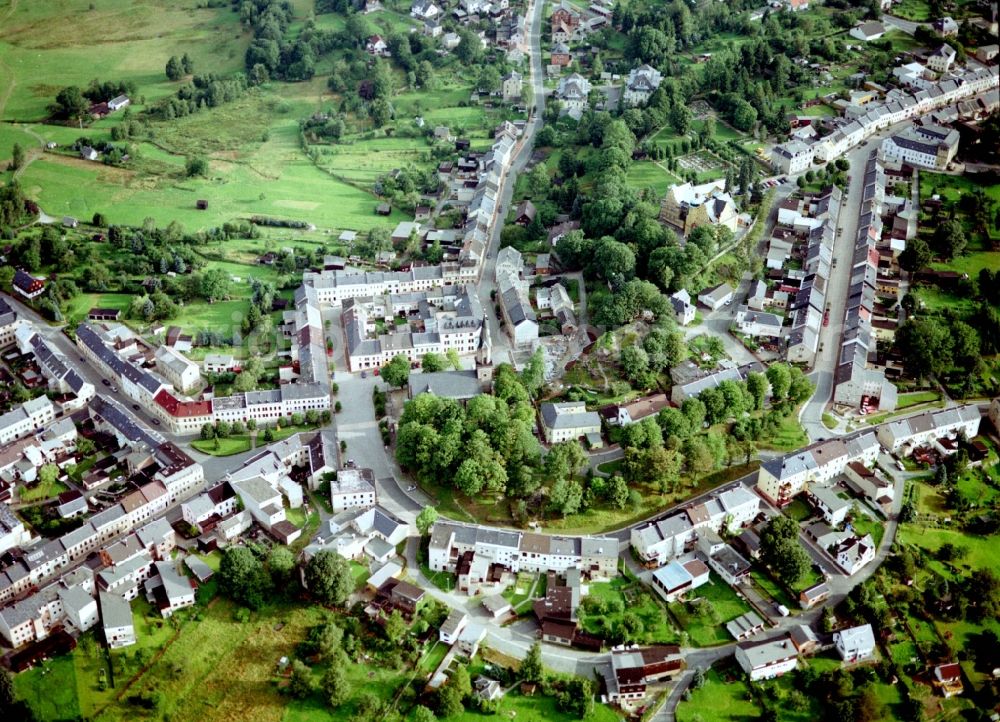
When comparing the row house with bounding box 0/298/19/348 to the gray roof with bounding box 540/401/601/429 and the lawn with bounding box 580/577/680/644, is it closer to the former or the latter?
the gray roof with bounding box 540/401/601/429

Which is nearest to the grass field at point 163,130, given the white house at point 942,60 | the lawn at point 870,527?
the lawn at point 870,527

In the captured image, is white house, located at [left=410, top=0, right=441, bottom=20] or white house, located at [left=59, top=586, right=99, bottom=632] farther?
white house, located at [left=410, top=0, right=441, bottom=20]

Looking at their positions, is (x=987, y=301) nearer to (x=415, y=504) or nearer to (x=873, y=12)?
(x=415, y=504)

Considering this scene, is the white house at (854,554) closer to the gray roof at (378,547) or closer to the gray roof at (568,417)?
the gray roof at (568,417)

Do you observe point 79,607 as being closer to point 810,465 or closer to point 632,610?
point 632,610

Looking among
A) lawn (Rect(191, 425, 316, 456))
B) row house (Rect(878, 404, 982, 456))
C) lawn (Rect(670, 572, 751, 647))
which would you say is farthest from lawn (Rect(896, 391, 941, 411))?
lawn (Rect(191, 425, 316, 456))
